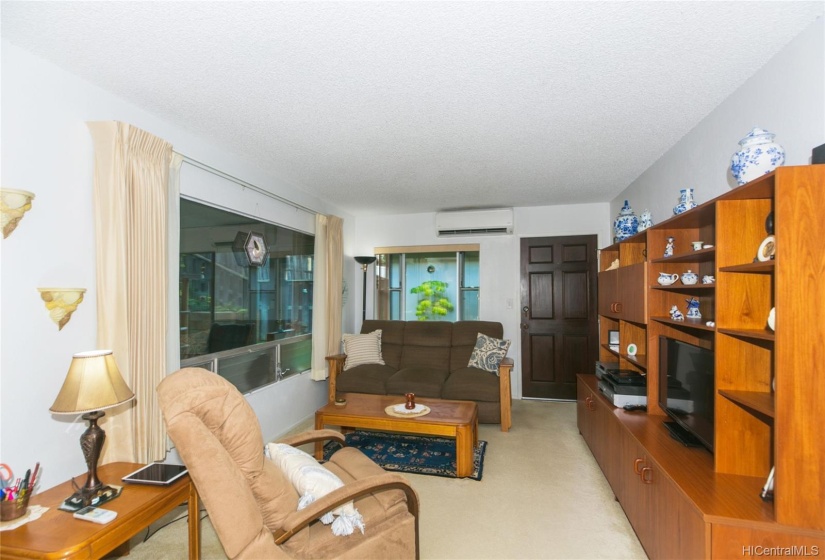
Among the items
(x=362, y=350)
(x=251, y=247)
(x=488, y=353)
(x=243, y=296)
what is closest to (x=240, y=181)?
(x=251, y=247)

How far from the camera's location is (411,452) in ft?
11.2

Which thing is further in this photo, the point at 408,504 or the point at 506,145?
the point at 506,145

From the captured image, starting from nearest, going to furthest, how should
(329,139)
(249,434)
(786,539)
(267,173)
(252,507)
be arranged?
(786,539)
(252,507)
(249,434)
(329,139)
(267,173)

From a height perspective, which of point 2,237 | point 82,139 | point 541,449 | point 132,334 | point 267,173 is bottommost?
point 541,449

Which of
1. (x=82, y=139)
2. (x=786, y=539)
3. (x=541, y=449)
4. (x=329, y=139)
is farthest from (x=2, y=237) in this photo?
(x=541, y=449)

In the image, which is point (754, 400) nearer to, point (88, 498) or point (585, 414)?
point (585, 414)

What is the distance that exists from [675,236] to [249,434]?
2.74 m

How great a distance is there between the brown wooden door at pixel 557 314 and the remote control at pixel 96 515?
449cm

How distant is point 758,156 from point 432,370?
348 centimetres

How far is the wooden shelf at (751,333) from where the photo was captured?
58.0 inches

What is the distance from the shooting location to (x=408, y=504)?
6.15ft

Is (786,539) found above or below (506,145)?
below

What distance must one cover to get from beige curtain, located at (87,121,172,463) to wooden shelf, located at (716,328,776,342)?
9.72 ft

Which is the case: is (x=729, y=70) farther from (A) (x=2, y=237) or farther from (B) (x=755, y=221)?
(A) (x=2, y=237)
